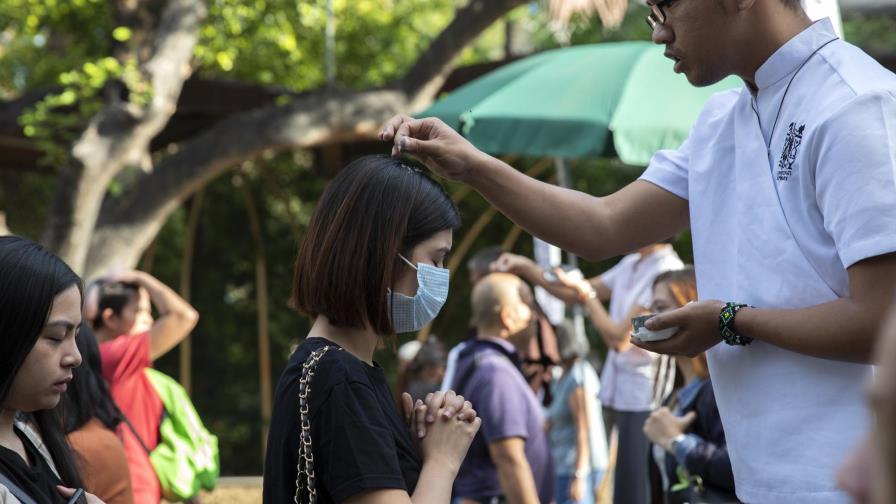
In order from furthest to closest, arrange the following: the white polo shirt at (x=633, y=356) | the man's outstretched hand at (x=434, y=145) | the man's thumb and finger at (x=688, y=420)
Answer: the white polo shirt at (x=633, y=356) → the man's thumb and finger at (x=688, y=420) → the man's outstretched hand at (x=434, y=145)

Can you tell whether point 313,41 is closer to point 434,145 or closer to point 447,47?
point 447,47

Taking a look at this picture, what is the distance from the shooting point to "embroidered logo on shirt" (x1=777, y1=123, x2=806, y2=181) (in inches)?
85.1

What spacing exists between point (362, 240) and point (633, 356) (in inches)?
154

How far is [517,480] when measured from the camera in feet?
16.1

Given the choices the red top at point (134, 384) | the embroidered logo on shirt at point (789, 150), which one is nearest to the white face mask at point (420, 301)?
the embroidered logo on shirt at point (789, 150)

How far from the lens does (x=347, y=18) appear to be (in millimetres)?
13125

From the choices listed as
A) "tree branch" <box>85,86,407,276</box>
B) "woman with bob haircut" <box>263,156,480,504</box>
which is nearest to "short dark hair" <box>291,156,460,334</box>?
"woman with bob haircut" <box>263,156,480,504</box>

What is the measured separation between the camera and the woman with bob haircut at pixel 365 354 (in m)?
2.16

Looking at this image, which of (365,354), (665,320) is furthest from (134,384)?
(665,320)

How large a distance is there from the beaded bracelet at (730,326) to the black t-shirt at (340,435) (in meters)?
0.65

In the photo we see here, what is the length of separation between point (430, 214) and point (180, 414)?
9.37 feet

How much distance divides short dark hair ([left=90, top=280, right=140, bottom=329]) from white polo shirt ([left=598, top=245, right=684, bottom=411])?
Answer: 245 cm

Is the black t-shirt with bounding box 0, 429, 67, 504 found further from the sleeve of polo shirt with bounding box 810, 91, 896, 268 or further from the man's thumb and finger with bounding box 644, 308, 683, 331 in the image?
the sleeve of polo shirt with bounding box 810, 91, 896, 268

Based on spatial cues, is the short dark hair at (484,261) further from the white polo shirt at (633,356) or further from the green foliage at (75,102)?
the green foliage at (75,102)
